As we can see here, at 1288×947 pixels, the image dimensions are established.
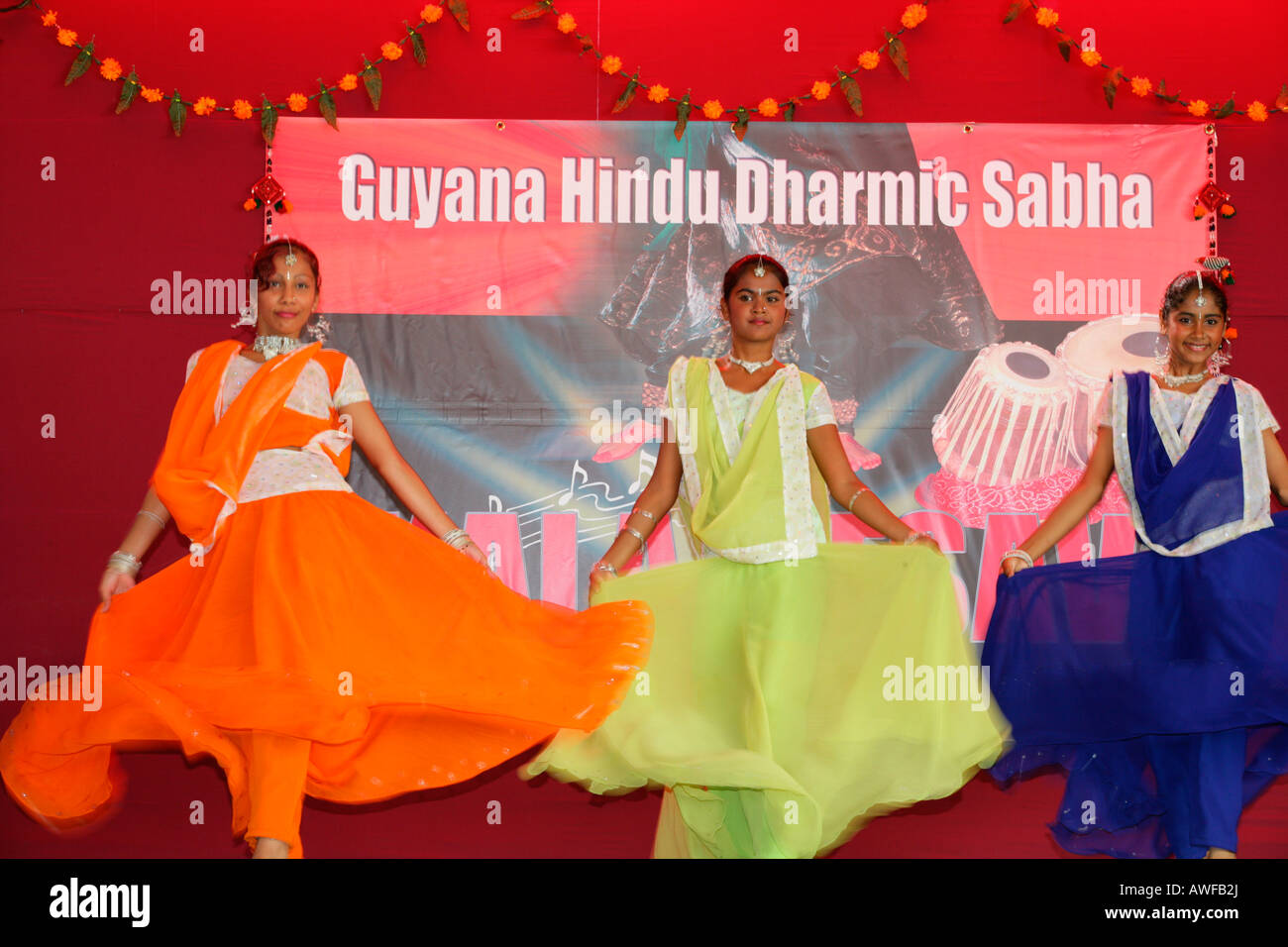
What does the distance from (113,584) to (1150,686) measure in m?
2.77

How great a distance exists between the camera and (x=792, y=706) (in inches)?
136

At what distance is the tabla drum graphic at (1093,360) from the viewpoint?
457cm

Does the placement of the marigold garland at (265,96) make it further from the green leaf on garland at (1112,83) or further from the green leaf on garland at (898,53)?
the green leaf on garland at (1112,83)

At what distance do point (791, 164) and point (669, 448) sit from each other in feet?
4.18

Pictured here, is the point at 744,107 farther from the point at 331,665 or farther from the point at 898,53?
the point at 331,665

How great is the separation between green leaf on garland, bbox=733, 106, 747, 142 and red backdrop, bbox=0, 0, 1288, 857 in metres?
0.12

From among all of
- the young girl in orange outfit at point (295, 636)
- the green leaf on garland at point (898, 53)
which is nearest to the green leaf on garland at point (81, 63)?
the young girl in orange outfit at point (295, 636)

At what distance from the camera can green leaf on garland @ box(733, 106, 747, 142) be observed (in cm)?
460

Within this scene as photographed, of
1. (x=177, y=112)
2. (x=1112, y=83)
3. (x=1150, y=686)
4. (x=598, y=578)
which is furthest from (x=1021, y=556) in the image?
(x=177, y=112)

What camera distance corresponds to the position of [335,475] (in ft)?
12.1

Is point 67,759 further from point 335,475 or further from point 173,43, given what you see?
point 173,43

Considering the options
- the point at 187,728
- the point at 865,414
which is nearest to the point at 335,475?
the point at 187,728

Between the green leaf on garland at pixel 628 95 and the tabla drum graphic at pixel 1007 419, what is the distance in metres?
1.47

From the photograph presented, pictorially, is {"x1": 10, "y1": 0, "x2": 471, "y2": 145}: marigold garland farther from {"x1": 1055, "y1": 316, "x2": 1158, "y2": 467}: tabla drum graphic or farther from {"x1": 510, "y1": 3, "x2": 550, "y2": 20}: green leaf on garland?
{"x1": 1055, "y1": 316, "x2": 1158, "y2": 467}: tabla drum graphic
